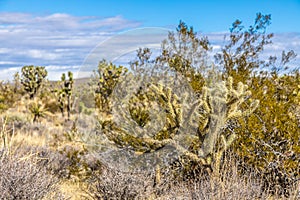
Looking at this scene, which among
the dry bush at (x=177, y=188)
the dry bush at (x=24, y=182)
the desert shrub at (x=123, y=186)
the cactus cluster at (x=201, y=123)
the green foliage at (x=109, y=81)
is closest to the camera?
the dry bush at (x=24, y=182)

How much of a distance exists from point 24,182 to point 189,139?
8.98 ft

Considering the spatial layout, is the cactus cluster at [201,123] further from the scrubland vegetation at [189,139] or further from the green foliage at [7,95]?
the green foliage at [7,95]

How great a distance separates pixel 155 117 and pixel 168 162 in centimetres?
80

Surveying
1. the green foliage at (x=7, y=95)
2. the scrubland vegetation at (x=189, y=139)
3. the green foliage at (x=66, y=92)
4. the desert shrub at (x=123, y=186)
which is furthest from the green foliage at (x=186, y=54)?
the green foliage at (x=7, y=95)

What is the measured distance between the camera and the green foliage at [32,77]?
2577 cm

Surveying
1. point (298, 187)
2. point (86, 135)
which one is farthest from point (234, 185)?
point (86, 135)

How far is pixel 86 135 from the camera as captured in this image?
9500 mm

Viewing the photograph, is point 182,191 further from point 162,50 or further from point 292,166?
point 162,50

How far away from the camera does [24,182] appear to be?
5.24m

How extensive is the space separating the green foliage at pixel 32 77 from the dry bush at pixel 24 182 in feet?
68.2

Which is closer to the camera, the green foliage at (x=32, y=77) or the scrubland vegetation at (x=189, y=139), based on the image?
the scrubland vegetation at (x=189, y=139)

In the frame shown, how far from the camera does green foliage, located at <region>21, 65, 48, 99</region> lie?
25766mm

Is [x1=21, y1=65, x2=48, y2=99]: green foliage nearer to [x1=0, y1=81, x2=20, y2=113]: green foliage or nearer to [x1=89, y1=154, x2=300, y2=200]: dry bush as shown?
[x1=0, y1=81, x2=20, y2=113]: green foliage

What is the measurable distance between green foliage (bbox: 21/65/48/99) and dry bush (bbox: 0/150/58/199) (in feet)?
68.2
